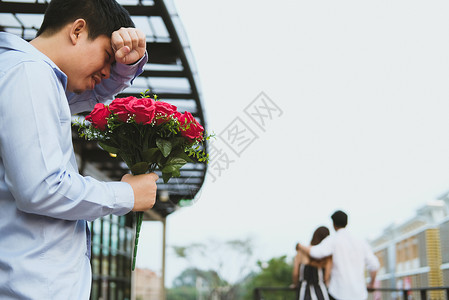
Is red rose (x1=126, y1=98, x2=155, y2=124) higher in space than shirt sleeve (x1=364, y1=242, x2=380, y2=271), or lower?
higher

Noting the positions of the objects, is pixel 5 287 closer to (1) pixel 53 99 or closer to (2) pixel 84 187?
(2) pixel 84 187

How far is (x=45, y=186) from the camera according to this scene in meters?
0.93

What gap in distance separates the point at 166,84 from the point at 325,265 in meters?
3.86

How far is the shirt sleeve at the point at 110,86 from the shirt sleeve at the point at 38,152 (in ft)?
1.39

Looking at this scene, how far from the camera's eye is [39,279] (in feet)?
3.11

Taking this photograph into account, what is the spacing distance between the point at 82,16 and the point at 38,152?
0.44m

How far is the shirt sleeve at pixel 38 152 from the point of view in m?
0.92

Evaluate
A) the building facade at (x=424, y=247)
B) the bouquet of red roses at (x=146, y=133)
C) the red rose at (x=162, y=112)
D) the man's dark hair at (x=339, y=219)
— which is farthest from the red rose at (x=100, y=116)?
the building facade at (x=424, y=247)

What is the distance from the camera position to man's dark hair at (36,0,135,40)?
1.19 m

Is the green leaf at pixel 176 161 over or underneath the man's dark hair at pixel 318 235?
over

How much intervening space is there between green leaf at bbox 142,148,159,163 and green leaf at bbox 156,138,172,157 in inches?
0.6

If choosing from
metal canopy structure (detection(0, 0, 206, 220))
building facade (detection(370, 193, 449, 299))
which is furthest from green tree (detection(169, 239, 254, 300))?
metal canopy structure (detection(0, 0, 206, 220))

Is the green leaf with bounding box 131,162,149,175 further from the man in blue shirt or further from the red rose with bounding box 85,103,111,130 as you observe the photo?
the red rose with bounding box 85,103,111,130

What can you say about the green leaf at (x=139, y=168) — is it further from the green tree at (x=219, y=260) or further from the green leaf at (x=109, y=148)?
the green tree at (x=219, y=260)
